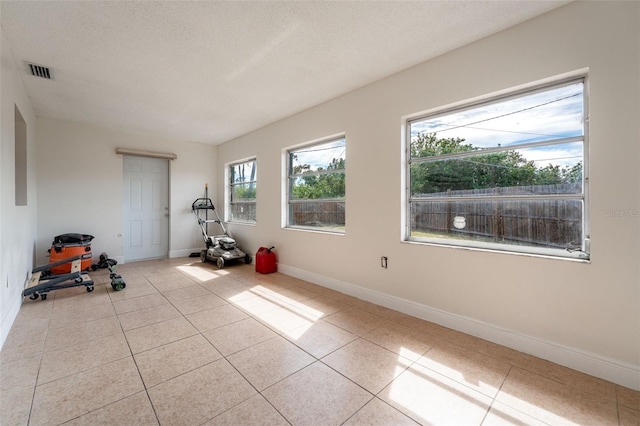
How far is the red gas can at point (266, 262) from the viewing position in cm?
470

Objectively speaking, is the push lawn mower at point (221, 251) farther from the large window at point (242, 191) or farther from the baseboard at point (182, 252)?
the baseboard at point (182, 252)

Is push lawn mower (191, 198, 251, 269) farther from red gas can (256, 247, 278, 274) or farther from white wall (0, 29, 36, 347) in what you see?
white wall (0, 29, 36, 347)

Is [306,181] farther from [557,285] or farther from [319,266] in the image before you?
[557,285]

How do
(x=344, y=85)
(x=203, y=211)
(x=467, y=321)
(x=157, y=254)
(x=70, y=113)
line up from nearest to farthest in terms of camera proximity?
1. (x=467, y=321)
2. (x=344, y=85)
3. (x=70, y=113)
4. (x=157, y=254)
5. (x=203, y=211)

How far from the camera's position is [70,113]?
14.8 ft

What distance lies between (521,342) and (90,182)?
22.8 feet

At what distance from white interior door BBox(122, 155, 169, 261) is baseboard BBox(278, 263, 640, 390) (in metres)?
4.84

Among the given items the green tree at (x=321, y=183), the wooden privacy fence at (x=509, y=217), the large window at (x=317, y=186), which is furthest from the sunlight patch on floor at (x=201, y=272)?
the wooden privacy fence at (x=509, y=217)

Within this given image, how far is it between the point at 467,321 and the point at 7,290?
14.6 ft

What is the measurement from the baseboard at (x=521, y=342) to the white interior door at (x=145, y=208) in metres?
4.84

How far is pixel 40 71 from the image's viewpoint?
3078mm

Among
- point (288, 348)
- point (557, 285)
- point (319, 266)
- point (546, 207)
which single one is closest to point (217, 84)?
point (319, 266)

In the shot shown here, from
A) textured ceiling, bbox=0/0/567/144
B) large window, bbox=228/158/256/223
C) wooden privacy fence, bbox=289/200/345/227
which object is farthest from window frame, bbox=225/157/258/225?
textured ceiling, bbox=0/0/567/144

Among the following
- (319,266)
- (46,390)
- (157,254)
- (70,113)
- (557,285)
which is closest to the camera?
(46,390)
